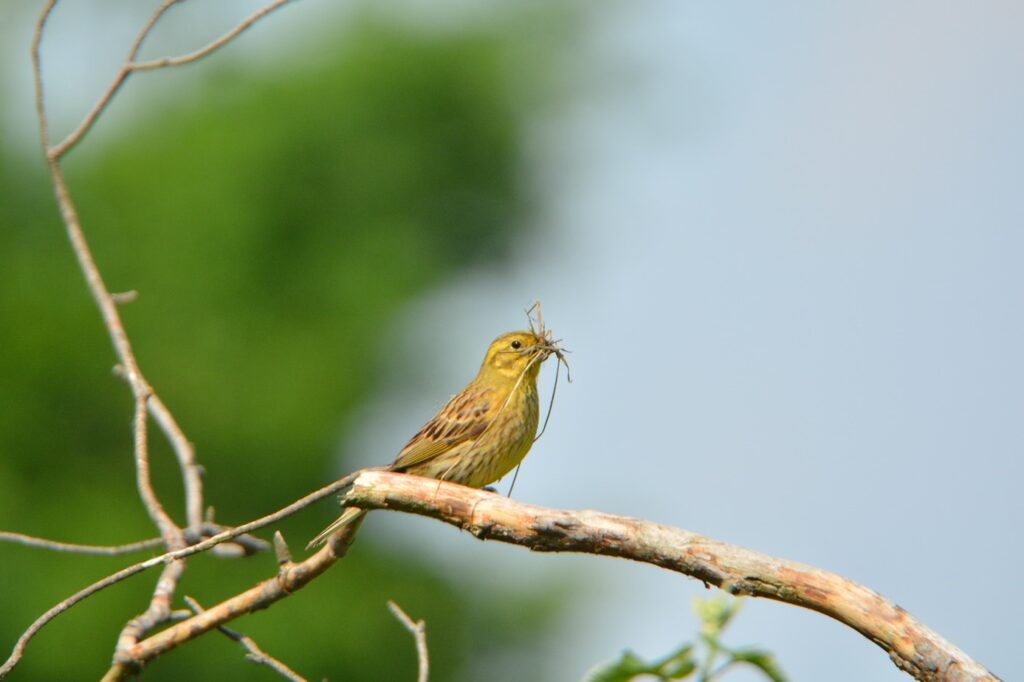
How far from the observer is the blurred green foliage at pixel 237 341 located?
55.8 ft

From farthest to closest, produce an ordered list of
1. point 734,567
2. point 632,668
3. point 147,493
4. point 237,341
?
point 237,341, point 147,493, point 734,567, point 632,668

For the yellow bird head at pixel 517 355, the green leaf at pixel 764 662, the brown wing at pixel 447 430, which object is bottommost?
the green leaf at pixel 764 662

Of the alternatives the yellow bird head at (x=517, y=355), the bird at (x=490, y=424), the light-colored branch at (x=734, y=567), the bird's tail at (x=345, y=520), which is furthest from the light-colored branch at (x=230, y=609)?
the yellow bird head at (x=517, y=355)

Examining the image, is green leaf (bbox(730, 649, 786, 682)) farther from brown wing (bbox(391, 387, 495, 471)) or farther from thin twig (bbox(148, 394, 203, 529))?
brown wing (bbox(391, 387, 495, 471))

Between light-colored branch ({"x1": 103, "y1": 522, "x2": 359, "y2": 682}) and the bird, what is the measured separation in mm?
1004

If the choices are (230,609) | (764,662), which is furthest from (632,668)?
(230,609)

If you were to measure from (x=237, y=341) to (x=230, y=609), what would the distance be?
14.5 m

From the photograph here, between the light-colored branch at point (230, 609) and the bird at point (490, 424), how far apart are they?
39.5 inches

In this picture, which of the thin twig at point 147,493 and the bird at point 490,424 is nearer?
the thin twig at point 147,493

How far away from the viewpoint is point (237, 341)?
1888 centimetres

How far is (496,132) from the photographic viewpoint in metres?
22.5

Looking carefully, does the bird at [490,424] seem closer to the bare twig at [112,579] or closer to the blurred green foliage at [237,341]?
the bare twig at [112,579]

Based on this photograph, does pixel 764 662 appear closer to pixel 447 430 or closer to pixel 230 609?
pixel 230 609

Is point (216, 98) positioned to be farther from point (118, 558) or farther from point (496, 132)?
point (118, 558)
